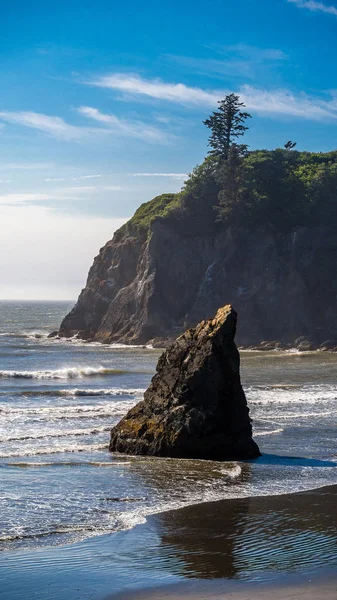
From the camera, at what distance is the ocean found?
42.2 ft

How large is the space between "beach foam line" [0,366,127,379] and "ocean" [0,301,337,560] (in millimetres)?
3348

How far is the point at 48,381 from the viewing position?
132ft

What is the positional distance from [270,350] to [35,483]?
173 feet

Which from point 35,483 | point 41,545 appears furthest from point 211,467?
point 41,545

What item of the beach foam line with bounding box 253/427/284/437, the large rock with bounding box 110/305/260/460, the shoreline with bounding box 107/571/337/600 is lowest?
the beach foam line with bounding box 253/427/284/437

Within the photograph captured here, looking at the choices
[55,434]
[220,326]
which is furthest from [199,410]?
[55,434]

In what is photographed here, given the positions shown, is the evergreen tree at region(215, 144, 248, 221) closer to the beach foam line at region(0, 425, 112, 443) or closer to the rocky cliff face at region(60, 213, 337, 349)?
the rocky cliff face at region(60, 213, 337, 349)

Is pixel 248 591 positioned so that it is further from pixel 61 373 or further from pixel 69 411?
pixel 61 373

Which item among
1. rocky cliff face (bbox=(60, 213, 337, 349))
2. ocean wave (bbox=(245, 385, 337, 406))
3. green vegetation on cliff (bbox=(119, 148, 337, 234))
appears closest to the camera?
ocean wave (bbox=(245, 385, 337, 406))

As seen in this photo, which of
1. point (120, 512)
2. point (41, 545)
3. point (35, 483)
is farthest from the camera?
point (35, 483)

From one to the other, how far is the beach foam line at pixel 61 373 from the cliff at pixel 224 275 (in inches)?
1017

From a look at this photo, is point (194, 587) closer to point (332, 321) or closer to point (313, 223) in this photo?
point (332, 321)

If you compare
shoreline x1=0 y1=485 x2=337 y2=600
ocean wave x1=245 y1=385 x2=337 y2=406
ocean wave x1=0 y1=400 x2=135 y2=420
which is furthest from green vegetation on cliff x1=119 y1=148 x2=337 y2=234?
shoreline x1=0 y1=485 x2=337 y2=600

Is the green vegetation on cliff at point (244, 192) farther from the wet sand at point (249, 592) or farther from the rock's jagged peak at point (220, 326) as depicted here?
the wet sand at point (249, 592)
